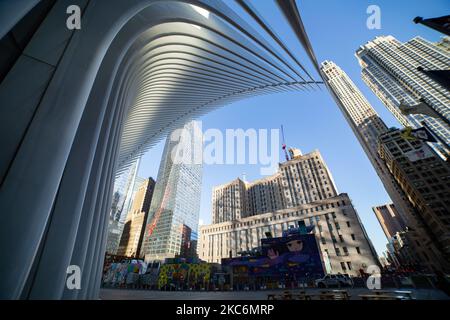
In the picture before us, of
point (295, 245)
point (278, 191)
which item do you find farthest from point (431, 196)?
point (295, 245)

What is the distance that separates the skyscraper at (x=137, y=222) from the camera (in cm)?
9286

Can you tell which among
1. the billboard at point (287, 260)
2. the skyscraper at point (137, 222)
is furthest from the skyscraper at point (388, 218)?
the skyscraper at point (137, 222)

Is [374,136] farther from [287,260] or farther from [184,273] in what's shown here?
[184,273]

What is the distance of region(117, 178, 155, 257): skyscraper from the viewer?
305ft

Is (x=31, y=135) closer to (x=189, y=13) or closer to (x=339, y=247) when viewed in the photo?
(x=189, y=13)

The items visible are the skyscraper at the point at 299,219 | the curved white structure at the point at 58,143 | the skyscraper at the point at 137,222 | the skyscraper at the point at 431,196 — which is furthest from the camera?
the skyscraper at the point at 137,222

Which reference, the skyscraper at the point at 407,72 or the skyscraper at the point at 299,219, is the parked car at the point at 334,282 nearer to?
the skyscraper at the point at 299,219

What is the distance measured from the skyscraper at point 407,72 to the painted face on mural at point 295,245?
63.9 meters

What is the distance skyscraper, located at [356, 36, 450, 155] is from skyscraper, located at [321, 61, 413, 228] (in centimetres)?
857

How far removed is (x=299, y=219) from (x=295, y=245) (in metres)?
33.5

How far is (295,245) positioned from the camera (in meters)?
28.4

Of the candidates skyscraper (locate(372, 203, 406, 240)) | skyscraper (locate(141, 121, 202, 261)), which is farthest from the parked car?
skyscraper (locate(372, 203, 406, 240))
